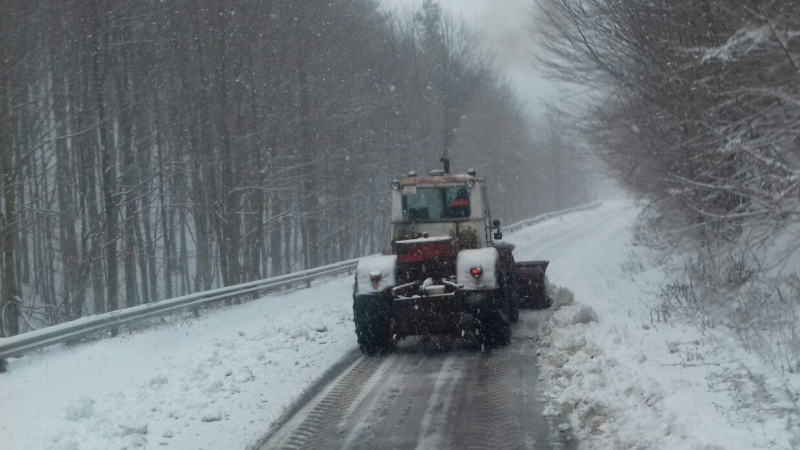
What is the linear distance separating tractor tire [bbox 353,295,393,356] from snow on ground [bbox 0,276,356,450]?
1.71ft

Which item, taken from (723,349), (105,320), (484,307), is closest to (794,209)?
(723,349)

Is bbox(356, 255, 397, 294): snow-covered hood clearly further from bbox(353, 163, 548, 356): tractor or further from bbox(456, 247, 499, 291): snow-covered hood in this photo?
bbox(456, 247, 499, 291): snow-covered hood

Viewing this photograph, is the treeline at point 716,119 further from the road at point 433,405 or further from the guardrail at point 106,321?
the guardrail at point 106,321

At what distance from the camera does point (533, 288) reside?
43.4 feet

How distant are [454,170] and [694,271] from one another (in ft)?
91.1

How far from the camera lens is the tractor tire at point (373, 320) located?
9.92 meters

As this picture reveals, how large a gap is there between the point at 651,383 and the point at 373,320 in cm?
433

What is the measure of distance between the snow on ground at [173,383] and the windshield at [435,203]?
2.29m

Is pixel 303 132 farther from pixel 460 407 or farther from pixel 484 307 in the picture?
pixel 460 407

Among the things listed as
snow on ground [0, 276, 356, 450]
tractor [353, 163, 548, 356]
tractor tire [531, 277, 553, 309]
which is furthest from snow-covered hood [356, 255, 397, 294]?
tractor tire [531, 277, 553, 309]

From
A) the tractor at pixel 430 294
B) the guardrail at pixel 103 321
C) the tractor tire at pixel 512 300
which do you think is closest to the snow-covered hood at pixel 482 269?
the tractor at pixel 430 294

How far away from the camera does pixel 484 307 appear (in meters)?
9.82

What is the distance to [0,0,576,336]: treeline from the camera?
61.8 feet

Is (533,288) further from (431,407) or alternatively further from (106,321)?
(106,321)
